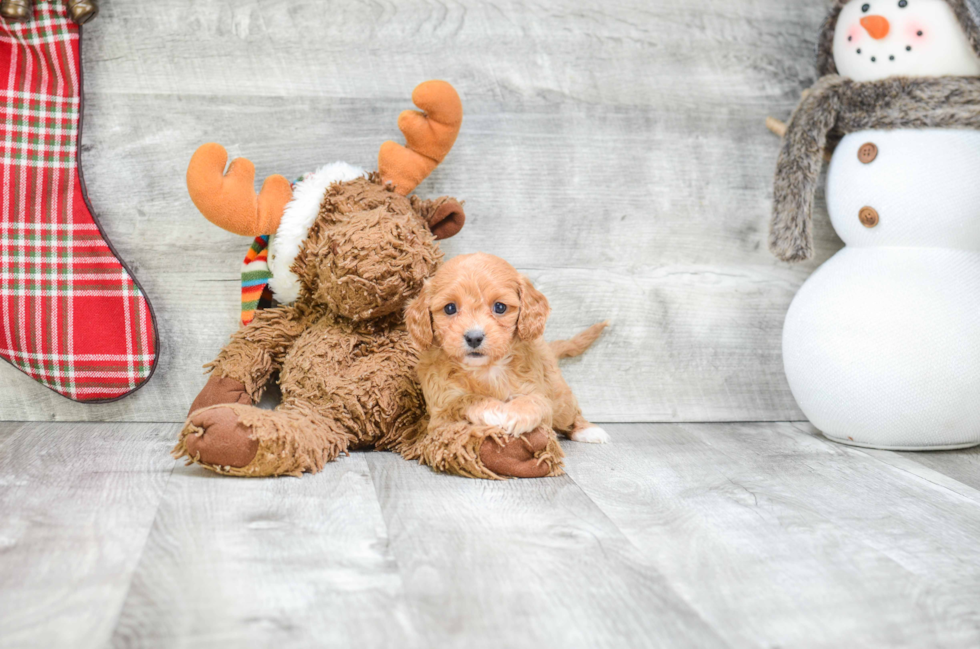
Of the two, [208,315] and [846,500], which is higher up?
[846,500]

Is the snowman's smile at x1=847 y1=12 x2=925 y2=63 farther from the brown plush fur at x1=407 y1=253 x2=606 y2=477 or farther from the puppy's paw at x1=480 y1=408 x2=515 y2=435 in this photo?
the puppy's paw at x1=480 y1=408 x2=515 y2=435

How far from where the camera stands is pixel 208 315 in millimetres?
1474

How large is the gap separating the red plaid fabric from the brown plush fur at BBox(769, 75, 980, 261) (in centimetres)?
114

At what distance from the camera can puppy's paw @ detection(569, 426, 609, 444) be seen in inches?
56.1

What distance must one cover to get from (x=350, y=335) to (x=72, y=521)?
0.51 m

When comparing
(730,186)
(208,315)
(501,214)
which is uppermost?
(730,186)

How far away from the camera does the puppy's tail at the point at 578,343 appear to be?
59.9 inches

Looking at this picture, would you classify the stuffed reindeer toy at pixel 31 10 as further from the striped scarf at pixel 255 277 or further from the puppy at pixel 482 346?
the puppy at pixel 482 346

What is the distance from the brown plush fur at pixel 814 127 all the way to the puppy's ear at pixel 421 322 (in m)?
0.67

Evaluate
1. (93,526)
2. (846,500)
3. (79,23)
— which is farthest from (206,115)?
(846,500)

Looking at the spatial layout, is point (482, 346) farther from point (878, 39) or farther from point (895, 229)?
point (878, 39)

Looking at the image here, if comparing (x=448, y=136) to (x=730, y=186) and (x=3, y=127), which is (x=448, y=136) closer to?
(x=730, y=186)

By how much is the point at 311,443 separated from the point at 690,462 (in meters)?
0.60


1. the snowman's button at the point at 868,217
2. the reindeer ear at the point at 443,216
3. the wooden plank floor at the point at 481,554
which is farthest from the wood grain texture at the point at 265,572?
the snowman's button at the point at 868,217
